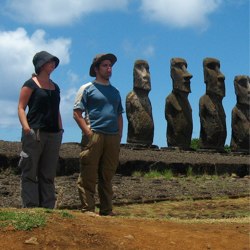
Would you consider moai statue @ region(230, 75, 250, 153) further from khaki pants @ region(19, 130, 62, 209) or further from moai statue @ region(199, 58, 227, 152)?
khaki pants @ region(19, 130, 62, 209)

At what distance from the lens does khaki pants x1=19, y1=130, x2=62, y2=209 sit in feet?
19.8

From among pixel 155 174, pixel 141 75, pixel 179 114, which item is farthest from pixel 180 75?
pixel 155 174

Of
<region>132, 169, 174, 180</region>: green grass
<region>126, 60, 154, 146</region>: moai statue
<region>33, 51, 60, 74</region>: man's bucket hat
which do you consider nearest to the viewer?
<region>33, 51, 60, 74</region>: man's bucket hat

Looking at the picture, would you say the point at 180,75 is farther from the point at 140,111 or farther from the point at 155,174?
the point at 155,174

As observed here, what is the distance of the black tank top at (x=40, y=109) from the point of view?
20.0 ft

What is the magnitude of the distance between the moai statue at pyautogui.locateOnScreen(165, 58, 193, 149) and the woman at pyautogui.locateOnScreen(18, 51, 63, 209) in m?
11.9

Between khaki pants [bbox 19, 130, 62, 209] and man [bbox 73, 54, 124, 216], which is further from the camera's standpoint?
man [bbox 73, 54, 124, 216]

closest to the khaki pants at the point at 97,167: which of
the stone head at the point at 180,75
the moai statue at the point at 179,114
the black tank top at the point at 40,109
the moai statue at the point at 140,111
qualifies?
the black tank top at the point at 40,109

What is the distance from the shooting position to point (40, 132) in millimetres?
6086

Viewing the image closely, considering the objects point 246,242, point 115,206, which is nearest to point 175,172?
point 115,206

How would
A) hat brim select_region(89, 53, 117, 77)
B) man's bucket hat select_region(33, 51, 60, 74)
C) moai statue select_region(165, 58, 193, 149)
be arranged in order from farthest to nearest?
moai statue select_region(165, 58, 193, 149) < hat brim select_region(89, 53, 117, 77) < man's bucket hat select_region(33, 51, 60, 74)

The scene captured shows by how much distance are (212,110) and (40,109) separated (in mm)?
13438

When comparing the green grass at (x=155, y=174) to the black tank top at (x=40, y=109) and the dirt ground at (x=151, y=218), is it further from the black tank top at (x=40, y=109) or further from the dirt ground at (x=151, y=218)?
the black tank top at (x=40, y=109)

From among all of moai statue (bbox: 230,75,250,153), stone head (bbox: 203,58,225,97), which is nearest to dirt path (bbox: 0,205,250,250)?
stone head (bbox: 203,58,225,97)
